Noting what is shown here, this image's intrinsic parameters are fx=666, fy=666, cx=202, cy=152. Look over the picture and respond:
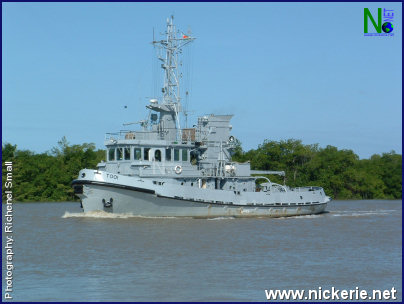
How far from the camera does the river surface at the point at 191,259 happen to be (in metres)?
17.3

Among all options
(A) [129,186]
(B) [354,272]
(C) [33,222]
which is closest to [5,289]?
(B) [354,272]

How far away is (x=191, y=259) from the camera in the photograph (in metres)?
22.3

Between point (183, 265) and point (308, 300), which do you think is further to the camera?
point (183, 265)

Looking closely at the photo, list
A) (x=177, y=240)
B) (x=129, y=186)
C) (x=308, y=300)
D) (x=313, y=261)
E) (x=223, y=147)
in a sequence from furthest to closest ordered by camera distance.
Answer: (x=223, y=147) < (x=129, y=186) < (x=177, y=240) < (x=313, y=261) < (x=308, y=300)

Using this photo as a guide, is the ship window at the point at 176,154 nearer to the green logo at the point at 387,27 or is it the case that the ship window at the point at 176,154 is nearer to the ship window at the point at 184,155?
the ship window at the point at 184,155

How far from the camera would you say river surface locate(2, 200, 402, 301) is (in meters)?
17.3

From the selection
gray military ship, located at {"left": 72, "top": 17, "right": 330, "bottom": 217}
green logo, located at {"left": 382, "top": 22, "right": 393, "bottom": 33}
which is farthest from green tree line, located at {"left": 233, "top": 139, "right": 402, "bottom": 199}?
green logo, located at {"left": 382, "top": 22, "right": 393, "bottom": 33}

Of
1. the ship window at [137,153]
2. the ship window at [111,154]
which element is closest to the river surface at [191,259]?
the ship window at [137,153]

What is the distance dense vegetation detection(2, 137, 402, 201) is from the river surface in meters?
43.5

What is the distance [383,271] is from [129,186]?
17.6 metres

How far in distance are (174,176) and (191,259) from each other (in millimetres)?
15441

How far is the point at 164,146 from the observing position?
38000mm

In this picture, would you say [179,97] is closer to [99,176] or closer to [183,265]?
[99,176]

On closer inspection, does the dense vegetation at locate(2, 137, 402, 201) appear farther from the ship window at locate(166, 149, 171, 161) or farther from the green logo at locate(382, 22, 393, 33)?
the green logo at locate(382, 22, 393, 33)
